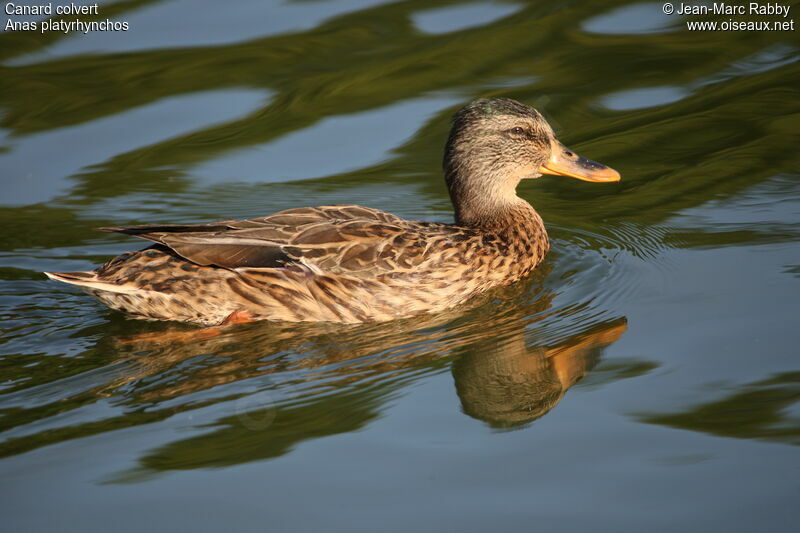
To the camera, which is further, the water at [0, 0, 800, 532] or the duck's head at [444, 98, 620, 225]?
the duck's head at [444, 98, 620, 225]

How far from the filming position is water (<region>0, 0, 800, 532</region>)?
15.7 ft

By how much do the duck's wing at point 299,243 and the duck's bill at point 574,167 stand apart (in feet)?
4.71

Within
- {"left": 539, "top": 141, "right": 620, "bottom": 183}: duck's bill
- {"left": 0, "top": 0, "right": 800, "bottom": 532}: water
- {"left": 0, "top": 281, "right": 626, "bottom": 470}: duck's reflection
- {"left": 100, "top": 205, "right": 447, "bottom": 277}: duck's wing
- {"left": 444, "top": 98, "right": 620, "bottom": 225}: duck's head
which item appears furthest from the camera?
{"left": 539, "top": 141, "right": 620, "bottom": 183}: duck's bill

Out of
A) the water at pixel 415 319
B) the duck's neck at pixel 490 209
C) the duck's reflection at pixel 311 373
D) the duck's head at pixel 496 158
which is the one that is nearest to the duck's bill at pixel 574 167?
the duck's head at pixel 496 158

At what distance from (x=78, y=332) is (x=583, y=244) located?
3.82 metres

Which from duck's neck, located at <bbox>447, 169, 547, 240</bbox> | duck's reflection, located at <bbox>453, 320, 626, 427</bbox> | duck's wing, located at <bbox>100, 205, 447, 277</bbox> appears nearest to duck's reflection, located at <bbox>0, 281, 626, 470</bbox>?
duck's reflection, located at <bbox>453, 320, 626, 427</bbox>

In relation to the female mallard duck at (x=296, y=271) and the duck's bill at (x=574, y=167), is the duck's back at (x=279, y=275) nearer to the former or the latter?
the female mallard duck at (x=296, y=271)

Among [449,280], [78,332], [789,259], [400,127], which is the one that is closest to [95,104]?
[400,127]

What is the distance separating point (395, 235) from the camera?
23.9ft

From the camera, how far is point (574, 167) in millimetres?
8172

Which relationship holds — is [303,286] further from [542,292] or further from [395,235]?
[542,292]

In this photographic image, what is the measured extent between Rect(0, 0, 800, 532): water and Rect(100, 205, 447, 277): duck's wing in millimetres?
451

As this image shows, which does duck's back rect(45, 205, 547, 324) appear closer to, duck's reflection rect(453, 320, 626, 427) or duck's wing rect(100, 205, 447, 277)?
duck's wing rect(100, 205, 447, 277)

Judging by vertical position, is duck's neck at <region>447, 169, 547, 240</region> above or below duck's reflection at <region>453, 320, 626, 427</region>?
above
